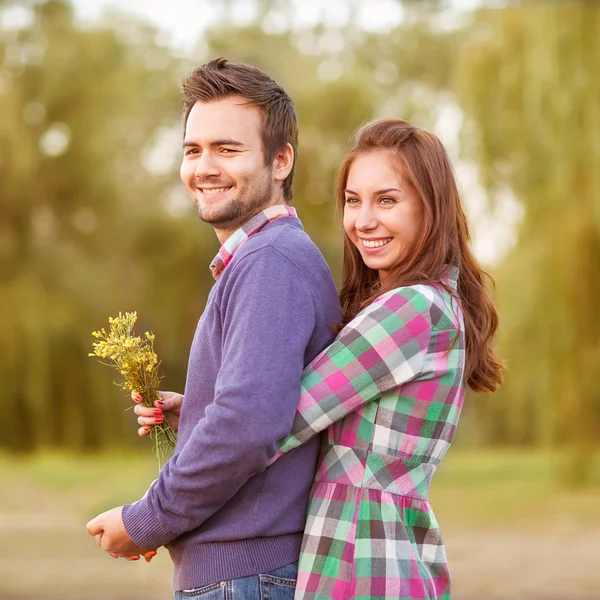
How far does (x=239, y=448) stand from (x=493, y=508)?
10341 mm

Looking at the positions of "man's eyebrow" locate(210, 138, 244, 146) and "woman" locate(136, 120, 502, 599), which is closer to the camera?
"woman" locate(136, 120, 502, 599)

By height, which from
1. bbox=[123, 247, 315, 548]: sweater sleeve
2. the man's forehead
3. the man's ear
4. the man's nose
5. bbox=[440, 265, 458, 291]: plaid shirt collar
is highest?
the man's forehead

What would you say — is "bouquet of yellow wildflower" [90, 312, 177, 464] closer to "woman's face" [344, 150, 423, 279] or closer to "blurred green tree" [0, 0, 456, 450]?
"woman's face" [344, 150, 423, 279]

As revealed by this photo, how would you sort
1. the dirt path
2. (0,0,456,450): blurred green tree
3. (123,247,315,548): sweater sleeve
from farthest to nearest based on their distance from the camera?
(0,0,456,450): blurred green tree < the dirt path < (123,247,315,548): sweater sleeve

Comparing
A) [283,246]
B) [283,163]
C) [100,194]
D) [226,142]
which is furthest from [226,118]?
[100,194]

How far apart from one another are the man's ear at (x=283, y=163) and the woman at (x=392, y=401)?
0.58ft

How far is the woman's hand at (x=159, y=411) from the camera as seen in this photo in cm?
222

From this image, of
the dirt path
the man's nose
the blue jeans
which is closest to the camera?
the blue jeans

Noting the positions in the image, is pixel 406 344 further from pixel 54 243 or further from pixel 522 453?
pixel 522 453

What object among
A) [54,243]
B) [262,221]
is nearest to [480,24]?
[54,243]

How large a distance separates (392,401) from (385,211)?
447mm

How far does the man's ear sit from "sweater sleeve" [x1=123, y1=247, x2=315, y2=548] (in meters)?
0.30

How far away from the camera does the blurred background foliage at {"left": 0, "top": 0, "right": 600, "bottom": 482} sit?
875 cm

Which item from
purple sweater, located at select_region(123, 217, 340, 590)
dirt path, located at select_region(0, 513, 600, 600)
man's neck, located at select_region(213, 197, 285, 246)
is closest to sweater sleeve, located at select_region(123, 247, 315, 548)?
purple sweater, located at select_region(123, 217, 340, 590)
